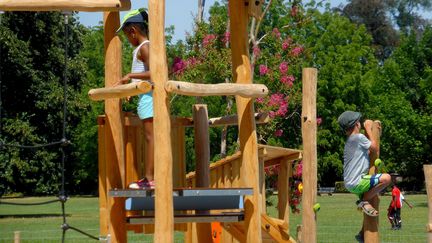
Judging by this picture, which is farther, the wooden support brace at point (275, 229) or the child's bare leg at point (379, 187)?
the wooden support brace at point (275, 229)

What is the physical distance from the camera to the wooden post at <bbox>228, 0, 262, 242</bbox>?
11.0m

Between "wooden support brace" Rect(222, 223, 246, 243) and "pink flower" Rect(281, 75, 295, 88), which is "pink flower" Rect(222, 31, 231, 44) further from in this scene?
"wooden support brace" Rect(222, 223, 246, 243)

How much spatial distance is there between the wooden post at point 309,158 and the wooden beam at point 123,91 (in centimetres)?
289

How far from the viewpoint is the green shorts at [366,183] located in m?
11.8

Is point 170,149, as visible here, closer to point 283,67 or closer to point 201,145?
point 201,145

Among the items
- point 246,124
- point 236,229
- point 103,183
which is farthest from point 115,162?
point 236,229

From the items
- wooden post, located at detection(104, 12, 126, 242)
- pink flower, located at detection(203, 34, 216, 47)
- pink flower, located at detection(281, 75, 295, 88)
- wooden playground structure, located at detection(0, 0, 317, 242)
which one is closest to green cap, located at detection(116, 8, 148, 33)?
wooden playground structure, located at detection(0, 0, 317, 242)

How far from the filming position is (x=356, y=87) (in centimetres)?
7275

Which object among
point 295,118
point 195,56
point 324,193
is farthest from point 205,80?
point 324,193

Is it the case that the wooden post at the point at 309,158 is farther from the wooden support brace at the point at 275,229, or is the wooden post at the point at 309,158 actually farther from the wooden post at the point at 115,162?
the wooden post at the point at 115,162

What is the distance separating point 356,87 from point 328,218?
36215mm

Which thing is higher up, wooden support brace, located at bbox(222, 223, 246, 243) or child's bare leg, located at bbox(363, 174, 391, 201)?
child's bare leg, located at bbox(363, 174, 391, 201)

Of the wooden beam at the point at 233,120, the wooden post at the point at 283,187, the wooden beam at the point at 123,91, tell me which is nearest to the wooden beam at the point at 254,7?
the wooden beam at the point at 233,120

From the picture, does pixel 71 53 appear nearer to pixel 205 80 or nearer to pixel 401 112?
pixel 205 80
